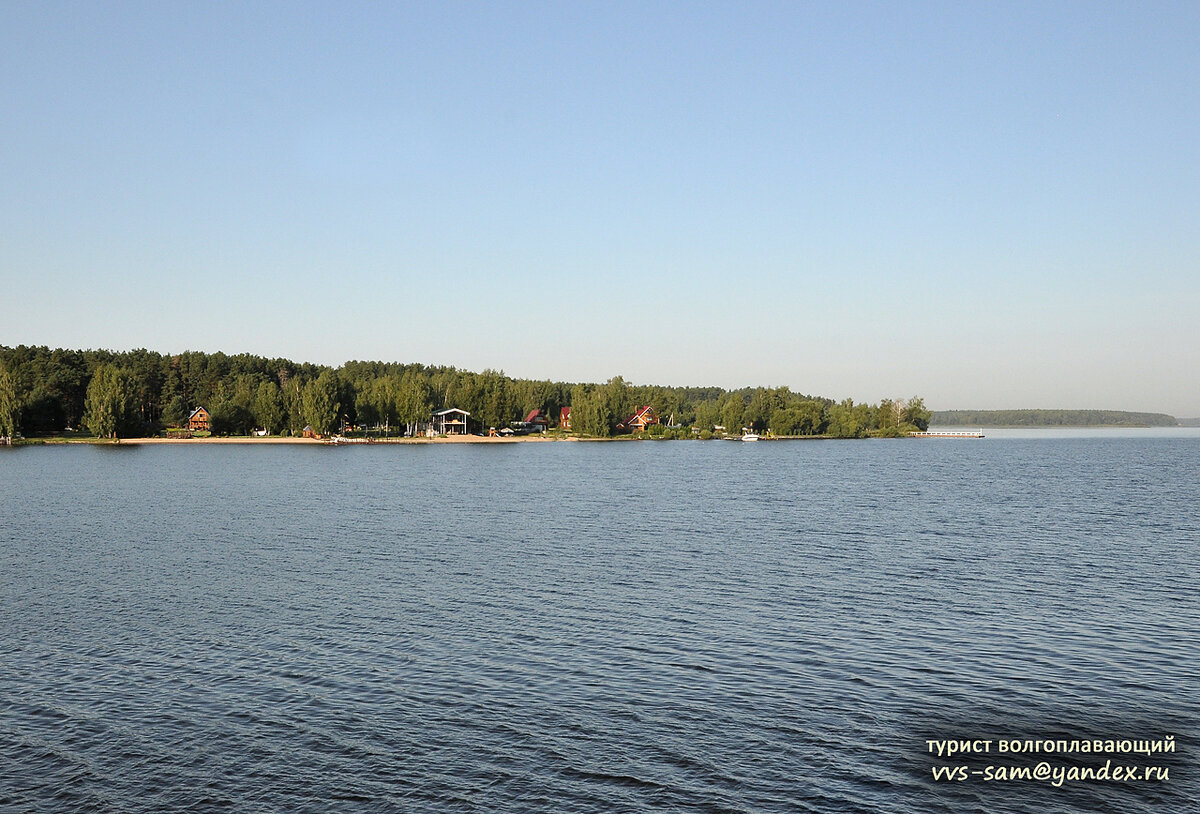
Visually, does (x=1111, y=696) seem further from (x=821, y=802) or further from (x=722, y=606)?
(x=722, y=606)

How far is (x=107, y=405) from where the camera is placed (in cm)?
16425

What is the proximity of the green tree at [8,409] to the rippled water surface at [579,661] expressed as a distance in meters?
123

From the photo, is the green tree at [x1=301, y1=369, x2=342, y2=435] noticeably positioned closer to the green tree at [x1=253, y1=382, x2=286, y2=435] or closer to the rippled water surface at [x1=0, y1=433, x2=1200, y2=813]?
the green tree at [x1=253, y1=382, x2=286, y2=435]

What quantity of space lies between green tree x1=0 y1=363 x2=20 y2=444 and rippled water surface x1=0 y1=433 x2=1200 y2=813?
123 metres

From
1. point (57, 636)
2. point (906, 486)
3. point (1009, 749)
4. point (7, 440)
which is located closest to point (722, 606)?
point (1009, 749)

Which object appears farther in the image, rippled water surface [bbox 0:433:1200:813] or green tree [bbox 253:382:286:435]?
green tree [bbox 253:382:286:435]

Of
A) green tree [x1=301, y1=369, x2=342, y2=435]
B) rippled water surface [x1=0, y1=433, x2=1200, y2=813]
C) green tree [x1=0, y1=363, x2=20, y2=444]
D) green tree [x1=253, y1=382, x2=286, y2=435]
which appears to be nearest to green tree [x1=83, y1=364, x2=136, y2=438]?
green tree [x1=0, y1=363, x2=20, y2=444]

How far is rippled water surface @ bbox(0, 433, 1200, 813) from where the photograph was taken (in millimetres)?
16766

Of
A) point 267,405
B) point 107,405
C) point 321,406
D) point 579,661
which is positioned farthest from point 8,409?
point 579,661

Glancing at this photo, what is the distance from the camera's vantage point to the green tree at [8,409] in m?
158

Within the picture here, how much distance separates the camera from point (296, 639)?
88.5 ft

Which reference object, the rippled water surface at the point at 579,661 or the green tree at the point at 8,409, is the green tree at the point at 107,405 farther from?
the rippled water surface at the point at 579,661

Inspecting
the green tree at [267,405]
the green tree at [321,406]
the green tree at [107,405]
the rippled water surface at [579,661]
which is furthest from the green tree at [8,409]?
the rippled water surface at [579,661]

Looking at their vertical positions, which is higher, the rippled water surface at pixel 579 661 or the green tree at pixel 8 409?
the green tree at pixel 8 409
